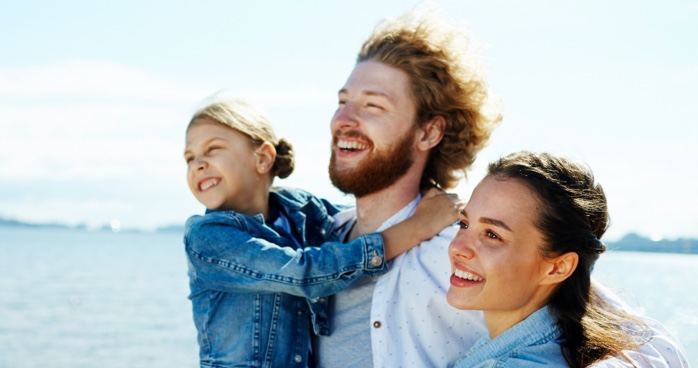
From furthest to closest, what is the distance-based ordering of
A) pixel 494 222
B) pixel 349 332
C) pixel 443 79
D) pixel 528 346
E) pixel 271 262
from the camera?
pixel 443 79, pixel 349 332, pixel 271 262, pixel 494 222, pixel 528 346

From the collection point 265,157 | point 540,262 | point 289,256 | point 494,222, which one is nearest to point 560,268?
point 540,262

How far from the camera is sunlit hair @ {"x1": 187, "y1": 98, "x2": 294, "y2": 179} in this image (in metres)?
3.79

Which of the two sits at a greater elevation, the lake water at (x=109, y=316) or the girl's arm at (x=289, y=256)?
the girl's arm at (x=289, y=256)

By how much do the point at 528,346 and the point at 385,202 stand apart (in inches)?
56.6

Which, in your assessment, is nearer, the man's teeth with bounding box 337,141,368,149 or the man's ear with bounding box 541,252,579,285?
the man's ear with bounding box 541,252,579,285

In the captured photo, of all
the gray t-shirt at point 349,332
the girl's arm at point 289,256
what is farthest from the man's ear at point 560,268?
→ the gray t-shirt at point 349,332

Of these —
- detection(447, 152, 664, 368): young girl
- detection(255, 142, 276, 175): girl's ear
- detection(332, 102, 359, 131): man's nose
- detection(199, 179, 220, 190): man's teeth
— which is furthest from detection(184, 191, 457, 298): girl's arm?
detection(447, 152, 664, 368): young girl

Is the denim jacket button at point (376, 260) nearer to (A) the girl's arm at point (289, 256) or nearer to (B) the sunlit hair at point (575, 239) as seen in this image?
(A) the girl's arm at point (289, 256)

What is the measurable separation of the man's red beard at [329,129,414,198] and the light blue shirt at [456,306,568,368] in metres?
1.22

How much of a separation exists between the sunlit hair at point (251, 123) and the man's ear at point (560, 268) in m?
1.68

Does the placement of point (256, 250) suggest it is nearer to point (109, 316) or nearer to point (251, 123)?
point (251, 123)

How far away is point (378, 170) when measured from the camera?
12.6 feet

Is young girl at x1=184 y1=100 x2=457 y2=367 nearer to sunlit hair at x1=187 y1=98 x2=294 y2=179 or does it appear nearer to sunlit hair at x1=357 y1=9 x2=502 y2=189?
sunlit hair at x1=187 y1=98 x2=294 y2=179

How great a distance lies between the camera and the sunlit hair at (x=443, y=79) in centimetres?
395
